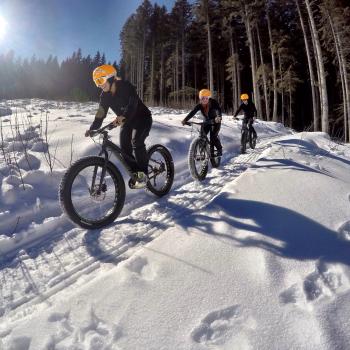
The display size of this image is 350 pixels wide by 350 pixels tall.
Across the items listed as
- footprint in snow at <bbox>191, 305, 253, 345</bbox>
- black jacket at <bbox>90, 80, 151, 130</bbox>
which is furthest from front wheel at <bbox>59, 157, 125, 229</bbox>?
footprint in snow at <bbox>191, 305, 253, 345</bbox>

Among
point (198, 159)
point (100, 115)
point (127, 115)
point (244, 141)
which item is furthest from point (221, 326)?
point (244, 141)

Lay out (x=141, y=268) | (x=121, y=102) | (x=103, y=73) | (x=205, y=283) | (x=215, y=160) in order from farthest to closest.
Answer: (x=215, y=160) < (x=121, y=102) < (x=103, y=73) < (x=141, y=268) < (x=205, y=283)

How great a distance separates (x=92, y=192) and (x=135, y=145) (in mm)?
1154

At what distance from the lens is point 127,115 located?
463 cm

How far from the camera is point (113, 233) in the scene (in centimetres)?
391

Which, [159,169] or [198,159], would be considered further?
[198,159]

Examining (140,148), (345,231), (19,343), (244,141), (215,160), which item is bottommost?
(19,343)

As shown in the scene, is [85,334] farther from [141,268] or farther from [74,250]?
[74,250]

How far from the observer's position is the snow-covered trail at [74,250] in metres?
2.84

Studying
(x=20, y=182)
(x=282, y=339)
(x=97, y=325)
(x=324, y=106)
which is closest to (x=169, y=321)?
(x=97, y=325)

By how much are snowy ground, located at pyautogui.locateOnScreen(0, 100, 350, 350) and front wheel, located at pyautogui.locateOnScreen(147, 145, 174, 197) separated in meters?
0.27

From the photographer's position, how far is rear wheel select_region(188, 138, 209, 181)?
21.1 ft

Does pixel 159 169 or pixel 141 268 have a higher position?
pixel 159 169

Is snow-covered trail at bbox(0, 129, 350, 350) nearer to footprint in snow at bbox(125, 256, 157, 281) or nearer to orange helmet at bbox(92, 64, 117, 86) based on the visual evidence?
footprint in snow at bbox(125, 256, 157, 281)
